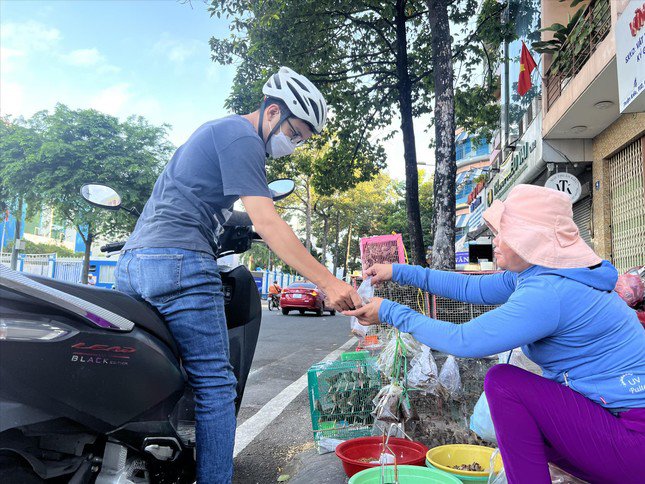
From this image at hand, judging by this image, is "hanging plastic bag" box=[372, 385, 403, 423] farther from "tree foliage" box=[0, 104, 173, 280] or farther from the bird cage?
"tree foliage" box=[0, 104, 173, 280]

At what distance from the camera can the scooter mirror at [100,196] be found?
2577 mm

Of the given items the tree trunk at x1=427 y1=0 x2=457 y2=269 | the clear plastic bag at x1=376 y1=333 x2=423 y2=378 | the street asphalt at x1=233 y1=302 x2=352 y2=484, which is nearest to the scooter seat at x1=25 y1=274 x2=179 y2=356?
the street asphalt at x1=233 y1=302 x2=352 y2=484

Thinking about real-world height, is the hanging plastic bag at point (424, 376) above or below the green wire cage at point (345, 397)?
above

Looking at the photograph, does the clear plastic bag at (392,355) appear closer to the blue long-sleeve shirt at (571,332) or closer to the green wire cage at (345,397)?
the green wire cage at (345,397)

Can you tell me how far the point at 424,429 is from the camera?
3.35 meters

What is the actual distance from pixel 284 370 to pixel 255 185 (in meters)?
5.01

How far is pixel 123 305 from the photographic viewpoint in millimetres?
1701

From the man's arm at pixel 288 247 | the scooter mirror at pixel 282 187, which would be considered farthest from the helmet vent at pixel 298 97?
the scooter mirror at pixel 282 187

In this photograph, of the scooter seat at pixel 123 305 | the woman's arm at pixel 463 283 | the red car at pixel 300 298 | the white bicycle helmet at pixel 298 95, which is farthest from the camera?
the red car at pixel 300 298

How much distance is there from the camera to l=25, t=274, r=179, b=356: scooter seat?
1578mm

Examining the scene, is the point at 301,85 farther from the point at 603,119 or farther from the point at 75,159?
the point at 75,159

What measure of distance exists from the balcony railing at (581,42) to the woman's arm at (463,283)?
7486 mm

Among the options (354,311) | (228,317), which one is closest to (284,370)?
(228,317)

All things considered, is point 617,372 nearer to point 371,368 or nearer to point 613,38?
point 371,368
